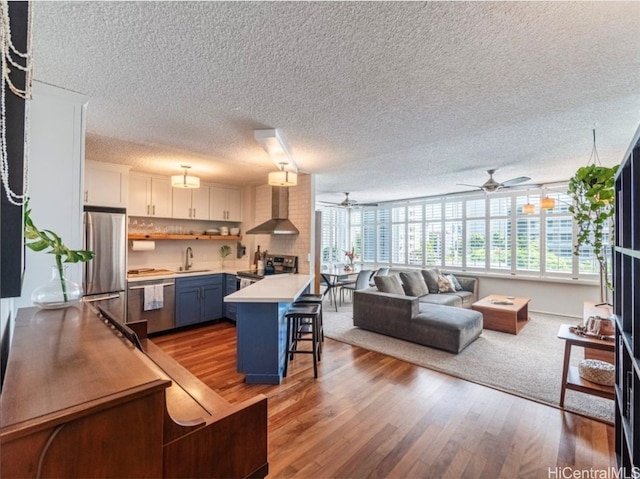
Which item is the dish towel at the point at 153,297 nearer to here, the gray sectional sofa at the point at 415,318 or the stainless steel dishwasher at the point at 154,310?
the stainless steel dishwasher at the point at 154,310

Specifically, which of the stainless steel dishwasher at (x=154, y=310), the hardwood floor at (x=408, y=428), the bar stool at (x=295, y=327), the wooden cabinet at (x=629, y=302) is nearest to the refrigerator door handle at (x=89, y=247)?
the stainless steel dishwasher at (x=154, y=310)

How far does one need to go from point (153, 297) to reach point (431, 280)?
4.93 metres

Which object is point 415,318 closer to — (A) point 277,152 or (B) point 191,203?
(A) point 277,152

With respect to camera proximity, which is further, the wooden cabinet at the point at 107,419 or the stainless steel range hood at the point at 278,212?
the stainless steel range hood at the point at 278,212

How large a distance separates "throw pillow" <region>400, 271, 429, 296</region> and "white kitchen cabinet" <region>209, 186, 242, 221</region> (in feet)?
11.2

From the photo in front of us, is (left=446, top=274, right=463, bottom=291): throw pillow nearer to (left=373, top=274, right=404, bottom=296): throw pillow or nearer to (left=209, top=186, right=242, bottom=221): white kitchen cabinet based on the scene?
(left=373, top=274, right=404, bottom=296): throw pillow

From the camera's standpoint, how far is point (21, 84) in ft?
2.61

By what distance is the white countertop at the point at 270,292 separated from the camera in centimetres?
266

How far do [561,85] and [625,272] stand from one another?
130cm

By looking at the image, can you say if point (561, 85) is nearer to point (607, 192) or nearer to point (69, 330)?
point (607, 192)

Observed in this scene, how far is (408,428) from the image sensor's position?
2117 millimetres

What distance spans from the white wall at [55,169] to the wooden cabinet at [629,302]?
121 inches

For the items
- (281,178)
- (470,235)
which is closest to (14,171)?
(281,178)

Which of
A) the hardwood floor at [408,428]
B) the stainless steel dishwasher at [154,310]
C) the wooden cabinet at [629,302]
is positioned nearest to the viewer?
the wooden cabinet at [629,302]
